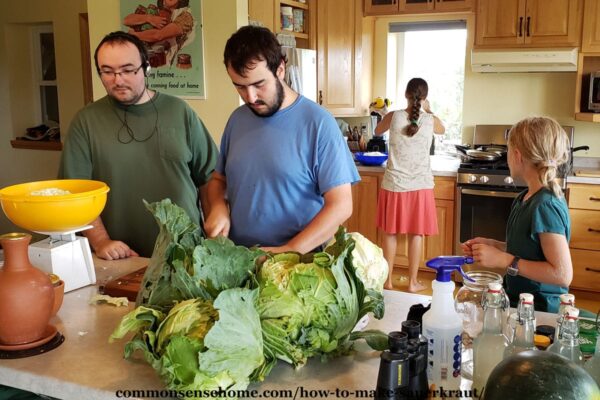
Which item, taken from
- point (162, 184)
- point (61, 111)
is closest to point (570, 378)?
point (162, 184)

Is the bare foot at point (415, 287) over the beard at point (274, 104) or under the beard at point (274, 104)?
under

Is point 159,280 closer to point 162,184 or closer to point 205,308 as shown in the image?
point 205,308

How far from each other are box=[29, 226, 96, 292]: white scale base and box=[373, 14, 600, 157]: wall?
368cm

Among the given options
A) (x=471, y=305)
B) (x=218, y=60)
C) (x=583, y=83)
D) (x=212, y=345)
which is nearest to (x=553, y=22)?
(x=583, y=83)

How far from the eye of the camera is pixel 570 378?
0.87m

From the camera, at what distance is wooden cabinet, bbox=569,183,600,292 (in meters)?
3.98

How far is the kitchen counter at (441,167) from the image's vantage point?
4.36 metres

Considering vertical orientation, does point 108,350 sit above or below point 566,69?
below

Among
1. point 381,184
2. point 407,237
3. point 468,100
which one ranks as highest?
point 468,100

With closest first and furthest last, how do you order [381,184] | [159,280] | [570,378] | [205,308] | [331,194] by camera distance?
[570,378]
[205,308]
[159,280]
[331,194]
[381,184]

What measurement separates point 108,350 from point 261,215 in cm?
80

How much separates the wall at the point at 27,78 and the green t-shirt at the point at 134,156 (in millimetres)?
2970

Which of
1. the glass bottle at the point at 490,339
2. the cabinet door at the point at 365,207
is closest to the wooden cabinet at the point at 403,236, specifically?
the cabinet door at the point at 365,207

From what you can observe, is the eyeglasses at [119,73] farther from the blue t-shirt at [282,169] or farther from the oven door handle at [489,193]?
the oven door handle at [489,193]
